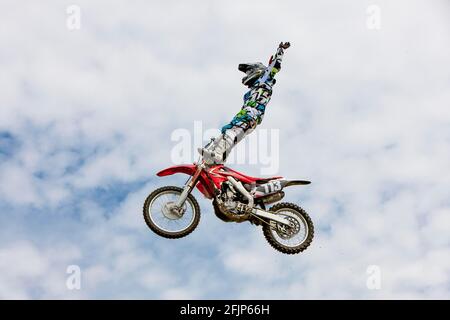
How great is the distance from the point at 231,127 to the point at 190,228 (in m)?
2.97

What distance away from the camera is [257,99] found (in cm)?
1584

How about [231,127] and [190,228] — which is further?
[231,127]

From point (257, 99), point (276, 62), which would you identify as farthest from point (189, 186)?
point (276, 62)

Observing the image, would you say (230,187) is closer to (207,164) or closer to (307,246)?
(207,164)

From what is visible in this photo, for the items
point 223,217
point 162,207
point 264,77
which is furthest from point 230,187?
point 264,77

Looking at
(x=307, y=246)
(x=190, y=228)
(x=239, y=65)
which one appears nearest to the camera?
(x=190, y=228)

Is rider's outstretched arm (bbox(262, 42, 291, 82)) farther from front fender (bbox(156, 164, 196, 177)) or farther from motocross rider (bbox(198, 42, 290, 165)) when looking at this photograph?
front fender (bbox(156, 164, 196, 177))

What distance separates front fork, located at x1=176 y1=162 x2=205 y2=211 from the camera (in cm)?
1418

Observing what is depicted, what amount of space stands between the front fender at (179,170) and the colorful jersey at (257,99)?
143cm

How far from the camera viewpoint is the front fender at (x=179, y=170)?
1450 cm

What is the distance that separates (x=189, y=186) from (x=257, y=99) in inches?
130

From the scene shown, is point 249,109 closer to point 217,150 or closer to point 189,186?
point 217,150

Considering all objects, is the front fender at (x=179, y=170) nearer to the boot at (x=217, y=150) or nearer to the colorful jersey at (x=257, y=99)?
the boot at (x=217, y=150)

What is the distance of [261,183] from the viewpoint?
50.0 ft
